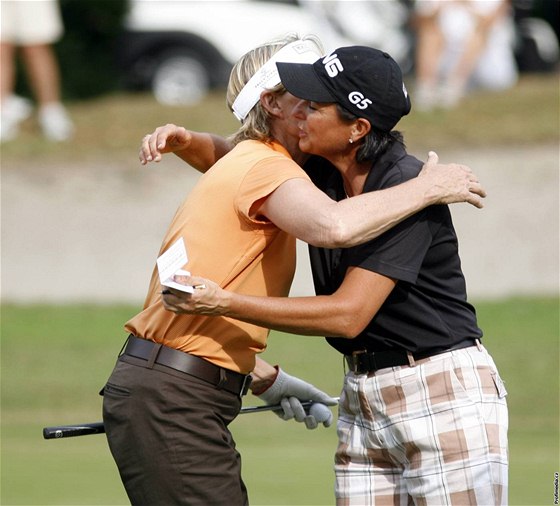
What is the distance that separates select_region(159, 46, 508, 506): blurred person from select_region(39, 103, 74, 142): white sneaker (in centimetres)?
1030

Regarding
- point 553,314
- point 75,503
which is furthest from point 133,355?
point 553,314

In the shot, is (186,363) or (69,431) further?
(69,431)

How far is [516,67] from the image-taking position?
57.0 ft

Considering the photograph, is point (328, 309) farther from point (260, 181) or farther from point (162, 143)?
point (162, 143)

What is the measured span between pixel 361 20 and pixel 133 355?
39.2 ft

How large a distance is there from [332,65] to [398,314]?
82 centimetres

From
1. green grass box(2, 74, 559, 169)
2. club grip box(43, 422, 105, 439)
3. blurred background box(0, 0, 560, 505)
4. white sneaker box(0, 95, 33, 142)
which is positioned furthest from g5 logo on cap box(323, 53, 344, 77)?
white sneaker box(0, 95, 33, 142)

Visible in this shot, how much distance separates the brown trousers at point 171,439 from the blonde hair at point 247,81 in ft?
2.76

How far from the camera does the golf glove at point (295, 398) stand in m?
4.56

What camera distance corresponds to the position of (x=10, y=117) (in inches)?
554

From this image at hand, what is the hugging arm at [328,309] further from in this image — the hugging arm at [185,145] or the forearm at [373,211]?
the hugging arm at [185,145]

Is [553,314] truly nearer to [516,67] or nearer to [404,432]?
[516,67]

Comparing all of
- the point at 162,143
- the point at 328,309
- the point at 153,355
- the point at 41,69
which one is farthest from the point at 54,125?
the point at 328,309

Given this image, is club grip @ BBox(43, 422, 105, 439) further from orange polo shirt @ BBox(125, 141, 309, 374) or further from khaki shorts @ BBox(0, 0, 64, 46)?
khaki shorts @ BBox(0, 0, 64, 46)
